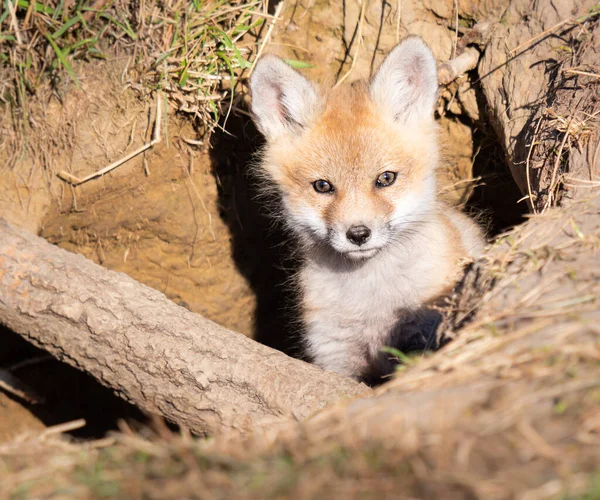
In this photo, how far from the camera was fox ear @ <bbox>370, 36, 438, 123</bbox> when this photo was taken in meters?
3.24

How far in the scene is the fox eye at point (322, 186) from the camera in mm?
3326

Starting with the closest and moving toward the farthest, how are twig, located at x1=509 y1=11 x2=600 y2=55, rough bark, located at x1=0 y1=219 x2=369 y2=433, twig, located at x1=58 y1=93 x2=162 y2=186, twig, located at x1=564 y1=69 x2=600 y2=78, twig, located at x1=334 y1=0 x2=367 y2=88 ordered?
1. rough bark, located at x1=0 y1=219 x2=369 y2=433
2. twig, located at x1=564 y1=69 x2=600 y2=78
3. twig, located at x1=509 y1=11 x2=600 y2=55
4. twig, located at x1=334 y1=0 x2=367 y2=88
5. twig, located at x1=58 y1=93 x2=162 y2=186

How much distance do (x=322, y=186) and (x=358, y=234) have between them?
0.42m

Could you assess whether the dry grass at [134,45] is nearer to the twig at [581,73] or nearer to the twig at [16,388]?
the twig at [16,388]

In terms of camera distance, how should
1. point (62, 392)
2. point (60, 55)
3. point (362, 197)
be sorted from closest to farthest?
point (362, 197) < point (60, 55) < point (62, 392)

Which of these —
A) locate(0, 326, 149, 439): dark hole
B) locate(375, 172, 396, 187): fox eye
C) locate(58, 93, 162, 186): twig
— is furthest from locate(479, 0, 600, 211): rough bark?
locate(0, 326, 149, 439): dark hole

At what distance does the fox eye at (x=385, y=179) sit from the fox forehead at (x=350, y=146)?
0.10 feet

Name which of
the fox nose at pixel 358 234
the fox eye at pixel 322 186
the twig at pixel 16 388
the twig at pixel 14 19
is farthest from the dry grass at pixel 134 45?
the twig at pixel 16 388

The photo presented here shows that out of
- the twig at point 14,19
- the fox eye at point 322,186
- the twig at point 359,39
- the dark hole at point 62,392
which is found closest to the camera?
the fox eye at point 322,186

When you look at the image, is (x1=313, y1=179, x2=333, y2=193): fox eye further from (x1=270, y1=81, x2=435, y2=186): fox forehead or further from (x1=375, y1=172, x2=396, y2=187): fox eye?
(x1=375, y1=172, x2=396, y2=187): fox eye

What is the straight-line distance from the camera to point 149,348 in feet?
9.67

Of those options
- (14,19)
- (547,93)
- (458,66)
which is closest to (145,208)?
Result: (14,19)

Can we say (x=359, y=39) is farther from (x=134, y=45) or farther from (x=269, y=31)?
(x=134, y=45)

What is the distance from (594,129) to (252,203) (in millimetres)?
2707
